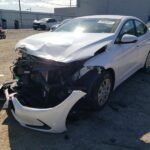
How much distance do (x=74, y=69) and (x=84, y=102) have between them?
534 mm

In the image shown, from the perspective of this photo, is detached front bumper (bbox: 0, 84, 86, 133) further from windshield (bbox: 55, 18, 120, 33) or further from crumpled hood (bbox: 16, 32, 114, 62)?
windshield (bbox: 55, 18, 120, 33)

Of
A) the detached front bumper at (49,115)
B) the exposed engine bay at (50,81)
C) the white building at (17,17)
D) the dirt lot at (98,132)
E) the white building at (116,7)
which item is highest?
the exposed engine bay at (50,81)

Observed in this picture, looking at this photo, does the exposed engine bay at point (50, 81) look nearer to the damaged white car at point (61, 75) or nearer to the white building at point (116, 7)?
the damaged white car at point (61, 75)

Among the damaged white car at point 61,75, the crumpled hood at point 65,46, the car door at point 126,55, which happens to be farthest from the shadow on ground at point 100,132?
the crumpled hood at point 65,46

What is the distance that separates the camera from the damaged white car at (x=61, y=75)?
3935mm

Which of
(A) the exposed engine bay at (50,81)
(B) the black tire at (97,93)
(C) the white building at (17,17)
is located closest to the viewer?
(A) the exposed engine bay at (50,81)

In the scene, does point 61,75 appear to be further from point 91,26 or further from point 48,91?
point 91,26

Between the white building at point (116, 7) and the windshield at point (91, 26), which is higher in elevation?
the windshield at point (91, 26)

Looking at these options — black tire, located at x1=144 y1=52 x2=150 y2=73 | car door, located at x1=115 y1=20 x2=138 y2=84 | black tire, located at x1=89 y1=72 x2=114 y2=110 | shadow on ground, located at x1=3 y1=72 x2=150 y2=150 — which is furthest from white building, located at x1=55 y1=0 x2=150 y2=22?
black tire, located at x1=89 y1=72 x2=114 y2=110

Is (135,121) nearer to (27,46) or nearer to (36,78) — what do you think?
(36,78)

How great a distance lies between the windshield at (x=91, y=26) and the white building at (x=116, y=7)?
32.5 meters

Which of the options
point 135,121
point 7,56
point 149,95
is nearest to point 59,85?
point 135,121

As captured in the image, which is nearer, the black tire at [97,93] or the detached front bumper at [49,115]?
the detached front bumper at [49,115]

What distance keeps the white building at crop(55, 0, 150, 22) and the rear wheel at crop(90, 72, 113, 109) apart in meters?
33.9
